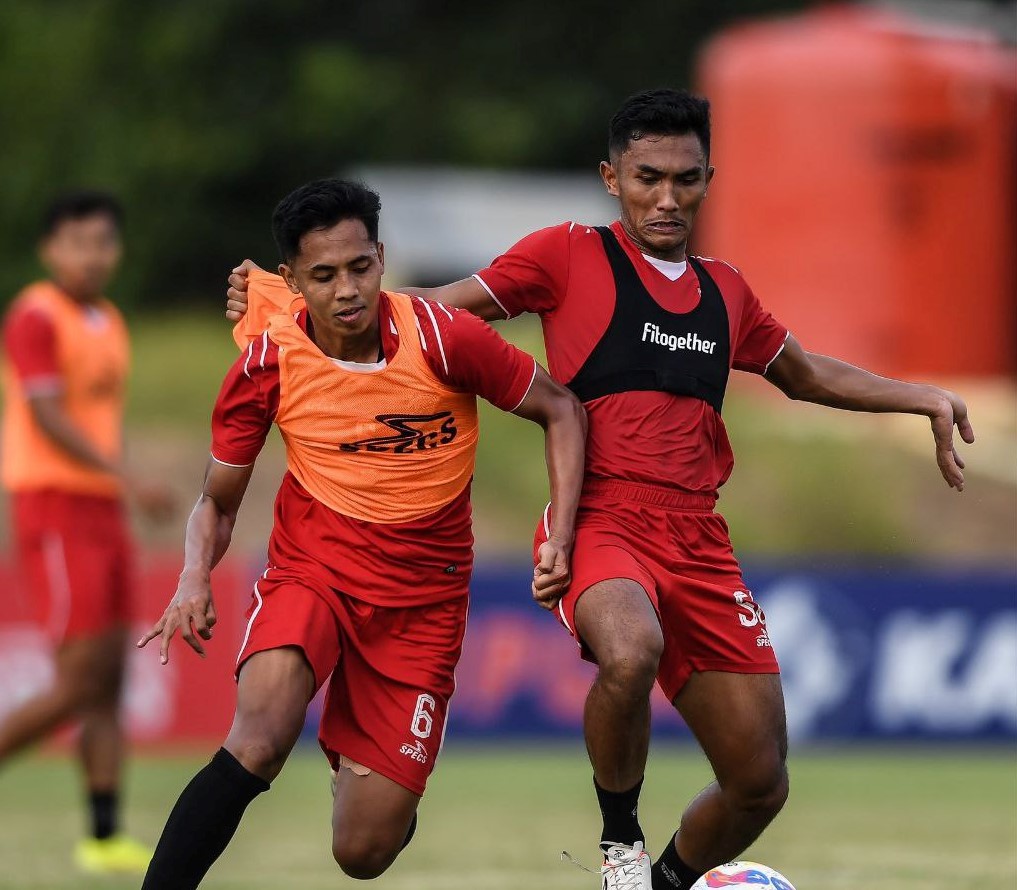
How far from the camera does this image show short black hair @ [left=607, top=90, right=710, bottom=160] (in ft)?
19.1

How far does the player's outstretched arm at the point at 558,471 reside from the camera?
558cm

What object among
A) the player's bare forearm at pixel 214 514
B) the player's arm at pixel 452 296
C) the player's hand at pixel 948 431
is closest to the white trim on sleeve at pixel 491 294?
the player's arm at pixel 452 296

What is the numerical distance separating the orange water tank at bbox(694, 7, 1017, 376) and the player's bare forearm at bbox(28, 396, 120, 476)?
587 inches

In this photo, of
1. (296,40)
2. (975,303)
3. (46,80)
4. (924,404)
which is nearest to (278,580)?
(924,404)

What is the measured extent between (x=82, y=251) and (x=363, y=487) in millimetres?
3471

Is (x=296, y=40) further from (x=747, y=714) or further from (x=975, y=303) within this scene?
(x=747, y=714)

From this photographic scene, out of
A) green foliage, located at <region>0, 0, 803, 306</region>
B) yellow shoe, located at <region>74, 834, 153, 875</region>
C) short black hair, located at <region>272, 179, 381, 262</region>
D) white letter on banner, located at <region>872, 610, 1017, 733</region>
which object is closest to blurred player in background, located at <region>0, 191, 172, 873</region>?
yellow shoe, located at <region>74, 834, 153, 875</region>

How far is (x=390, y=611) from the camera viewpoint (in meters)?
5.82

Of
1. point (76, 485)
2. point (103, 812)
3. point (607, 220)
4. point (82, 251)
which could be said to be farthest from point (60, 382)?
point (607, 220)

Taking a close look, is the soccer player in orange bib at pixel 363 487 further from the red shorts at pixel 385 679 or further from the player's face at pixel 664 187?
the player's face at pixel 664 187

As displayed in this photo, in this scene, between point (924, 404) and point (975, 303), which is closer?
point (924, 404)

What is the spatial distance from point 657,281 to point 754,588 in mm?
8124

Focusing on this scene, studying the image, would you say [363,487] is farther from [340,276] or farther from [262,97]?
[262,97]

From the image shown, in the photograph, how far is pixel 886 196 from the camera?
74.1ft
